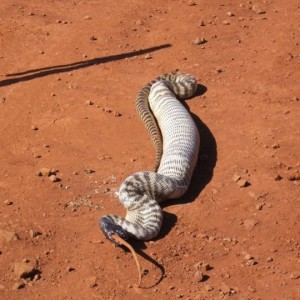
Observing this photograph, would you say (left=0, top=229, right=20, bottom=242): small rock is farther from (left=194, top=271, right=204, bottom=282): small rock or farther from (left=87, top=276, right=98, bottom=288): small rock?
(left=194, top=271, right=204, bottom=282): small rock

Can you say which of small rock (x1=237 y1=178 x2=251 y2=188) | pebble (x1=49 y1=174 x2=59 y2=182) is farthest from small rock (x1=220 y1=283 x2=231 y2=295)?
pebble (x1=49 y1=174 x2=59 y2=182)

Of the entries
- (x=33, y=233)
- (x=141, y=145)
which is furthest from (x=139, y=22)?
(x=33, y=233)

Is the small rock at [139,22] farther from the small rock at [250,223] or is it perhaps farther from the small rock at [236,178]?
the small rock at [250,223]

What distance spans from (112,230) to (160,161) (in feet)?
5.48

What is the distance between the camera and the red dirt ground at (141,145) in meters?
7.95

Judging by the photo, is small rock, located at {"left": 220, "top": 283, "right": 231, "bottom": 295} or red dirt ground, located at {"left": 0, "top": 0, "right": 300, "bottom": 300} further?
red dirt ground, located at {"left": 0, "top": 0, "right": 300, "bottom": 300}

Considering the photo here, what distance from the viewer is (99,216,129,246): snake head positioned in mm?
8188

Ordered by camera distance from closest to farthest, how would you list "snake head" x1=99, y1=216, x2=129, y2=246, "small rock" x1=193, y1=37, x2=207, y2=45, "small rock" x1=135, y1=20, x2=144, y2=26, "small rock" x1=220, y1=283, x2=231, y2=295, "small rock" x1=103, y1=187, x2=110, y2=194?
"small rock" x1=220, y1=283, x2=231, y2=295 < "snake head" x1=99, y1=216, x2=129, y2=246 < "small rock" x1=103, y1=187, x2=110, y2=194 < "small rock" x1=193, y1=37, x2=207, y2=45 < "small rock" x1=135, y1=20, x2=144, y2=26

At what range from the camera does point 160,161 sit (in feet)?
31.6

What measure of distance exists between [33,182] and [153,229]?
5.99 ft

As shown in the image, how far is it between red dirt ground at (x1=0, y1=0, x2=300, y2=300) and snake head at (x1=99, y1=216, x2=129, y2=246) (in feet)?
0.43

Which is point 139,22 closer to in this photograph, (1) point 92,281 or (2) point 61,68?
(2) point 61,68

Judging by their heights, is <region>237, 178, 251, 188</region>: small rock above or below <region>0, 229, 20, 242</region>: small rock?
below

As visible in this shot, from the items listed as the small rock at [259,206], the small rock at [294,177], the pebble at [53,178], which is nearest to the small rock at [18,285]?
the pebble at [53,178]
